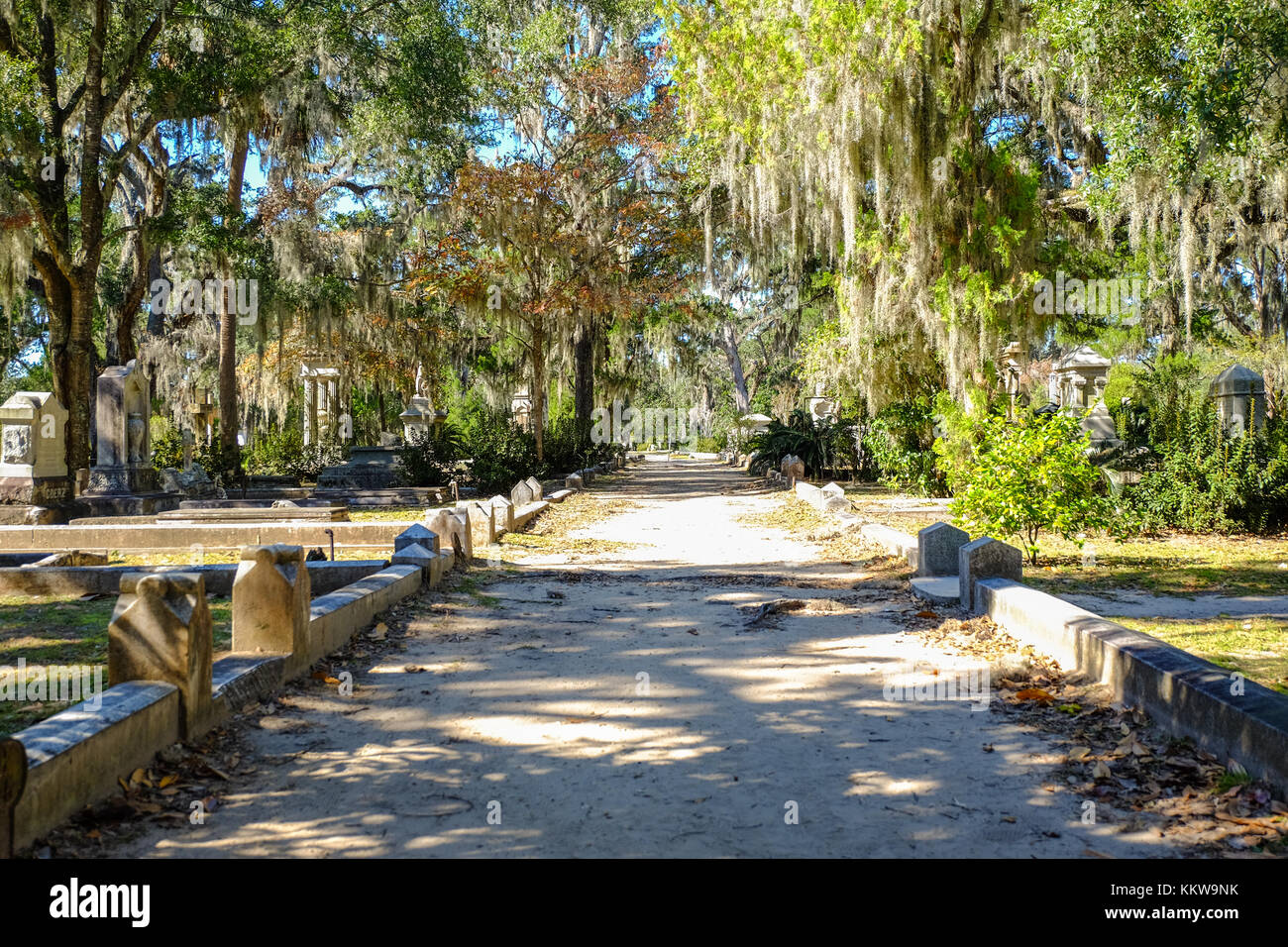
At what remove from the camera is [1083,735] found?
4.71 meters

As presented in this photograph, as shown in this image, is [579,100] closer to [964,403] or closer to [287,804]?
[964,403]

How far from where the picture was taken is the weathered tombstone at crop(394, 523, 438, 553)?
959 centimetres

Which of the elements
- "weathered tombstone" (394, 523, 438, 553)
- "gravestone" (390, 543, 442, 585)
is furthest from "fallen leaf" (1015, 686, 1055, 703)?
"weathered tombstone" (394, 523, 438, 553)

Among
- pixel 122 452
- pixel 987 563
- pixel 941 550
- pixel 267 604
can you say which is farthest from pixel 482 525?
pixel 122 452

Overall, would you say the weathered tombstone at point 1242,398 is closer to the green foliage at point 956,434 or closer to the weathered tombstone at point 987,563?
the green foliage at point 956,434

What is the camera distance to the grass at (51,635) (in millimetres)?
5034

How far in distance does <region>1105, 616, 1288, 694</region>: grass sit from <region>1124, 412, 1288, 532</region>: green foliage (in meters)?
6.19

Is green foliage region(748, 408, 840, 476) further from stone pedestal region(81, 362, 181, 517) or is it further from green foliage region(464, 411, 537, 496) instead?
stone pedestal region(81, 362, 181, 517)

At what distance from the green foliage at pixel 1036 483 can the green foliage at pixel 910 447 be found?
9.44 meters

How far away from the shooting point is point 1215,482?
12.6 metres

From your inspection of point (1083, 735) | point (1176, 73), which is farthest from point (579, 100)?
point (1083, 735)

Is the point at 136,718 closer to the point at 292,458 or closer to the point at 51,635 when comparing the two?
the point at 51,635
